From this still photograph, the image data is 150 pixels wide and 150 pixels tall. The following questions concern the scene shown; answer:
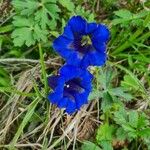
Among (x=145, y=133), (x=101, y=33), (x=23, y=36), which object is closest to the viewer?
(x=101, y=33)

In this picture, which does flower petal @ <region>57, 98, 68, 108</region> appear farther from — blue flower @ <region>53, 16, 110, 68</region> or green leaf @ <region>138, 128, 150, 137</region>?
green leaf @ <region>138, 128, 150, 137</region>

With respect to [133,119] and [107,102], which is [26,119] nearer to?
[107,102]

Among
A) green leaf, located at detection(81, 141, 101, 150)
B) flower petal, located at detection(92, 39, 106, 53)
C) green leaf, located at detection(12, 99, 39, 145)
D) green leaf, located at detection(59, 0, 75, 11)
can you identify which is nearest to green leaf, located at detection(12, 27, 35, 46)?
green leaf, located at detection(59, 0, 75, 11)

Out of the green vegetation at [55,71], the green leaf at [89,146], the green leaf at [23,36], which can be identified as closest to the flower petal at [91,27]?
the green vegetation at [55,71]

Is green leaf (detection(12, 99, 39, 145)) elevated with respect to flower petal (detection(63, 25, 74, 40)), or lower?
lower

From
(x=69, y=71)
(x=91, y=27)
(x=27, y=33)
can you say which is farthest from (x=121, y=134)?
(x=27, y=33)

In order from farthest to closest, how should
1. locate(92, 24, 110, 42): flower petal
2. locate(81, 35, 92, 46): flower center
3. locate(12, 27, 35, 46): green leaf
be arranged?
locate(12, 27, 35, 46): green leaf, locate(81, 35, 92, 46): flower center, locate(92, 24, 110, 42): flower petal

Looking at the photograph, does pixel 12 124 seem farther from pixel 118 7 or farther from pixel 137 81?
pixel 118 7

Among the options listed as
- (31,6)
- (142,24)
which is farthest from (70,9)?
(142,24)
